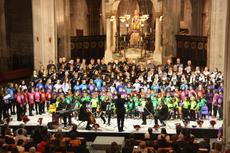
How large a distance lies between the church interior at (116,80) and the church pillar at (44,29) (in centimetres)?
6

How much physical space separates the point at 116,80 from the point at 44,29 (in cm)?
691

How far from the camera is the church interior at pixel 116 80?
53.9 feet

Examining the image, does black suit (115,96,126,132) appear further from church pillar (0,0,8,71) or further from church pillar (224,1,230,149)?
church pillar (0,0,8,71)

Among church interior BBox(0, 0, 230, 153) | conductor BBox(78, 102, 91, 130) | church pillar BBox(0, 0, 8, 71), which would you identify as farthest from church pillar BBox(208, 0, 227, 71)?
church pillar BBox(0, 0, 8, 71)

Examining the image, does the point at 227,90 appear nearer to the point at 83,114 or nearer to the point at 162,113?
the point at 162,113

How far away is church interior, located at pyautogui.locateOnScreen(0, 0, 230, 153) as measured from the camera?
1644 cm

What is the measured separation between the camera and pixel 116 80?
76.7 ft

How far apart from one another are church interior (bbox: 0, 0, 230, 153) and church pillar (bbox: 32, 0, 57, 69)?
0.19ft

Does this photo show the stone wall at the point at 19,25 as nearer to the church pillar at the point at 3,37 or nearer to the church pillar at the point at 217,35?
the church pillar at the point at 3,37

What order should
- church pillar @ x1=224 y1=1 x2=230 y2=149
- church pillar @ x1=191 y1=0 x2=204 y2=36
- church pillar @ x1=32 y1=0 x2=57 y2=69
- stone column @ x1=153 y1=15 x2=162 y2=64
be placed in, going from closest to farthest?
1. church pillar @ x1=224 y1=1 x2=230 y2=149
2. church pillar @ x1=32 y1=0 x2=57 y2=69
3. stone column @ x1=153 y1=15 x2=162 y2=64
4. church pillar @ x1=191 y1=0 x2=204 y2=36

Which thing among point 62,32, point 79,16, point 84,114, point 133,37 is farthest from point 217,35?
point 79,16

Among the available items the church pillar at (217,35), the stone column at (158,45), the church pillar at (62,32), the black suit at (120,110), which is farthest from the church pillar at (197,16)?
the black suit at (120,110)

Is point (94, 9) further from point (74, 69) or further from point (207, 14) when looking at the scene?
point (74, 69)

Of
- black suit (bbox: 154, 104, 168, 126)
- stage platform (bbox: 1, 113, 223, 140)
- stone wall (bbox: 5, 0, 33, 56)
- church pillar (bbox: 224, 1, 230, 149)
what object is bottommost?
stage platform (bbox: 1, 113, 223, 140)
